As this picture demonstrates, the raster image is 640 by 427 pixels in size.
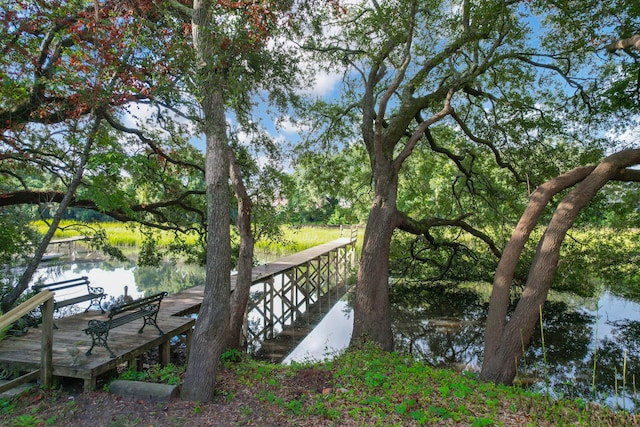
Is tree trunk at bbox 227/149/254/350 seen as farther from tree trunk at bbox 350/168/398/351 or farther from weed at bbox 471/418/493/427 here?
weed at bbox 471/418/493/427

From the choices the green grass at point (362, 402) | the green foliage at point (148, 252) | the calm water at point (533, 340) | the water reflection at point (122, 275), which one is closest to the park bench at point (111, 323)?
the green grass at point (362, 402)

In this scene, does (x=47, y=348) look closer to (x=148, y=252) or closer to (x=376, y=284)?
(x=376, y=284)

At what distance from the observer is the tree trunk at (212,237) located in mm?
→ 4531

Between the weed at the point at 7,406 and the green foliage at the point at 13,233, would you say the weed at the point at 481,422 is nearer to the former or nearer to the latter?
the weed at the point at 7,406

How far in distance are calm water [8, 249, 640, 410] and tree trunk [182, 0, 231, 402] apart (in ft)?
9.11

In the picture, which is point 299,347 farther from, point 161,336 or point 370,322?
point 161,336

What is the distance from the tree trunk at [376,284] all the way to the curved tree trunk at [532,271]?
219cm

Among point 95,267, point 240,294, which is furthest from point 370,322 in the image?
point 95,267

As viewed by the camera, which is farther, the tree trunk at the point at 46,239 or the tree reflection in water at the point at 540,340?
the tree reflection in water at the point at 540,340

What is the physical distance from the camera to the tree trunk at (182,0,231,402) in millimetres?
4531

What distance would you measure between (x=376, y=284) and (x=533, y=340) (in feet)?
19.0

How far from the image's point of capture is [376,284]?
7469mm

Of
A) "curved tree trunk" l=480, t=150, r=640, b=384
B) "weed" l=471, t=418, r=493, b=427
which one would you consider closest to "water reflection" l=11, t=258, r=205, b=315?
"curved tree trunk" l=480, t=150, r=640, b=384

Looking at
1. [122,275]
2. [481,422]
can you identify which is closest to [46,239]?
[481,422]
